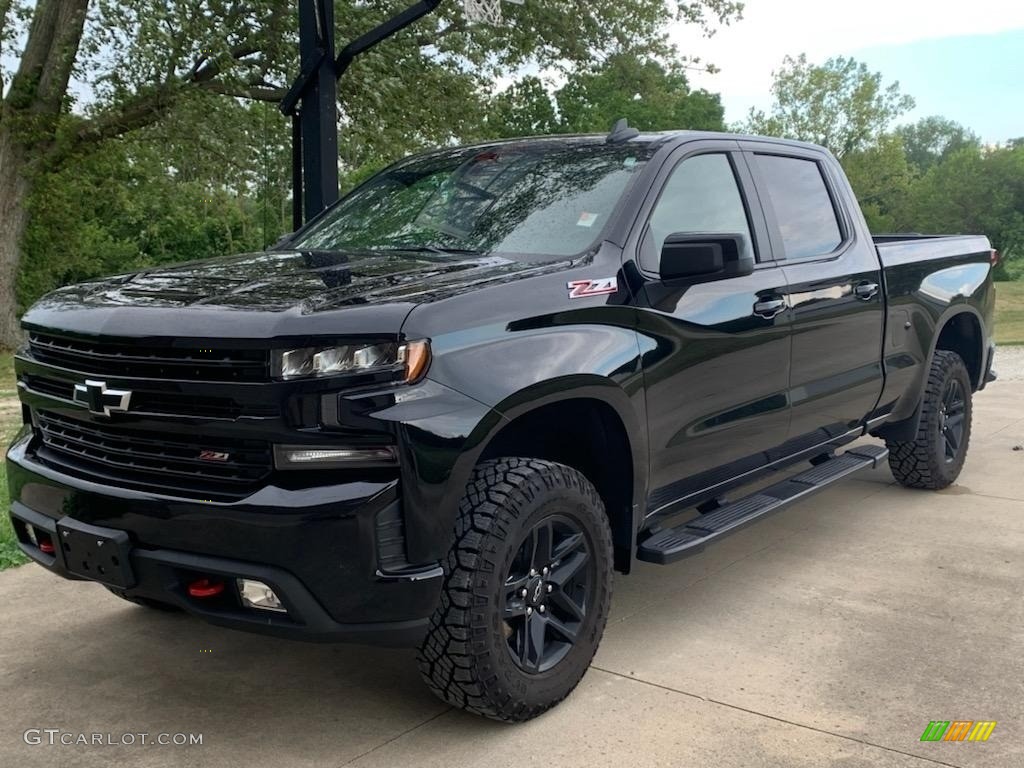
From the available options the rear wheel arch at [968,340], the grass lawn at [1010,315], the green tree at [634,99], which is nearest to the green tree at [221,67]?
the green tree at [634,99]

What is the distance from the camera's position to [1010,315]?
93.0 ft

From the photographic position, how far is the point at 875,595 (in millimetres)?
4426

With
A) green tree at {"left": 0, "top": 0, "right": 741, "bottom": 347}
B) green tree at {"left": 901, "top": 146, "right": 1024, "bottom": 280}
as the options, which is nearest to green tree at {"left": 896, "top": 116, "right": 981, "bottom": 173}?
green tree at {"left": 901, "top": 146, "right": 1024, "bottom": 280}

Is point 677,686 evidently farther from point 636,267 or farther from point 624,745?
point 636,267

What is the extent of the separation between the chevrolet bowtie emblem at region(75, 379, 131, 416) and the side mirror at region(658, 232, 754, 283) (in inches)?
72.1

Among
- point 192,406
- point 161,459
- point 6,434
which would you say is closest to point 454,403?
point 192,406

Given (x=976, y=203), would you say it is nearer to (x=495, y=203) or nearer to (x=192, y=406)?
(x=495, y=203)

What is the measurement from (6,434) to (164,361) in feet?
22.2

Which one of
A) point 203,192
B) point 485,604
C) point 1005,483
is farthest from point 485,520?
point 203,192

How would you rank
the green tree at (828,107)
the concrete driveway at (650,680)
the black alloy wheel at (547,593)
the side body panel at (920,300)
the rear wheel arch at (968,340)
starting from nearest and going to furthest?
the concrete driveway at (650,680)
the black alloy wheel at (547,593)
the side body panel at (920,300)
the rear wheel arch at (968,340)
the green tree at (828,107)

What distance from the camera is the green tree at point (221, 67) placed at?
55.7 feet

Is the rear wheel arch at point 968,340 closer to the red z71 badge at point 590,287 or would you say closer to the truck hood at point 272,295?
the red z71 badge at point 590,287

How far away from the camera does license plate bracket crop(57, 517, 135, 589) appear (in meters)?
2.95

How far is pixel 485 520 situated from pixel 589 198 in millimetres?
1467
